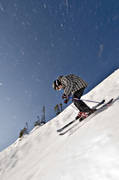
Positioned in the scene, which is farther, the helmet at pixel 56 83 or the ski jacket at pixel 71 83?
the helmet at pixel 56 83

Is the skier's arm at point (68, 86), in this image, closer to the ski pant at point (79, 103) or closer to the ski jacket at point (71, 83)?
the ski jacket at point (71, 83)

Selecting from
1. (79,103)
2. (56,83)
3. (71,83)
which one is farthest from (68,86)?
(79,103)

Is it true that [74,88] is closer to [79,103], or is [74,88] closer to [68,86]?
[68,86]

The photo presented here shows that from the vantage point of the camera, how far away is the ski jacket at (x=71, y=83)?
431cm

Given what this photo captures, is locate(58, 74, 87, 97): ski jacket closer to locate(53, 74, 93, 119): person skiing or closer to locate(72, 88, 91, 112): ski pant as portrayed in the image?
locate(53, 74, 93, 119): person skiing

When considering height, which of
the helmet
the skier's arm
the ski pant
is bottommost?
the ski pant

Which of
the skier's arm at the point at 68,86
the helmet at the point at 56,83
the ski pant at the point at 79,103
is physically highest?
the helmet at the point at 56,83

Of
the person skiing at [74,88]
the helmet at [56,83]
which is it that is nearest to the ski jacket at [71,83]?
the person skiing at [74,88]

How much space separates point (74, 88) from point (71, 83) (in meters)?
0.21

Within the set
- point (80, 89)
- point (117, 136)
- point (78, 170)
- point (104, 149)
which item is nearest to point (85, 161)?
point (78, 170)

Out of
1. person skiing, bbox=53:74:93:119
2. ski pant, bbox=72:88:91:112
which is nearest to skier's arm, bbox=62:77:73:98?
person skiing, bbox=53:74:93:119

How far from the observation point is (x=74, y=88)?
14.2 feet

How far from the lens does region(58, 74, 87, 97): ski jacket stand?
14.1 ft

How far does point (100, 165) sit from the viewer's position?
1.31m
